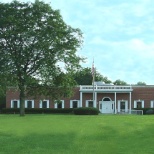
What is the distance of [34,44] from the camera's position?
50531 mm

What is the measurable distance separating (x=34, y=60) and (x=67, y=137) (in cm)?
3460

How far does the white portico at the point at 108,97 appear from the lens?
72562 mm

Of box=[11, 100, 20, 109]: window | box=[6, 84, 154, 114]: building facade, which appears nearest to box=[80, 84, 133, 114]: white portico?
box=[6, 84, 154, 114]: building facade

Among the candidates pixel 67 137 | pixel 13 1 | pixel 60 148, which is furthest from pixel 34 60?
pixel 60 148

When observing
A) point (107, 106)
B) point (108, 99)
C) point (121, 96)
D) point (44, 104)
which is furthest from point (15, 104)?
point (121, 96)

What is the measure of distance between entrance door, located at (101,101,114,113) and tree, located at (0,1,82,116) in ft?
74.5

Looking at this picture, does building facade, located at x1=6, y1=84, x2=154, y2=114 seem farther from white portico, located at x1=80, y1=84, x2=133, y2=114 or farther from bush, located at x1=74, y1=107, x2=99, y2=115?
bush, located at x1=74, y1=107, x2=99, y2=115

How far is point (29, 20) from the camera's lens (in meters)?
50.4

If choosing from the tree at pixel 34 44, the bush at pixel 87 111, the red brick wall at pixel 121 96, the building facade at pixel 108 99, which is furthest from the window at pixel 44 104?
the tree at pixel 34 44

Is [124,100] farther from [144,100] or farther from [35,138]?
[35,138]

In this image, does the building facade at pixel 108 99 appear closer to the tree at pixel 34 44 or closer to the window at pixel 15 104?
the window at pixel 15 104

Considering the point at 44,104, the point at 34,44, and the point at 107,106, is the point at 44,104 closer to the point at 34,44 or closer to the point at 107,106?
the point at 107,106

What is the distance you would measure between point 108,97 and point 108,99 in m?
0.36

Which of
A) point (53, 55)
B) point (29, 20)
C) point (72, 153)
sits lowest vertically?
point (72, 153)
